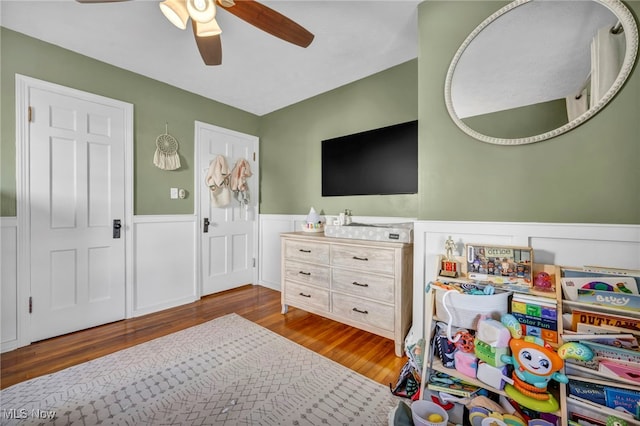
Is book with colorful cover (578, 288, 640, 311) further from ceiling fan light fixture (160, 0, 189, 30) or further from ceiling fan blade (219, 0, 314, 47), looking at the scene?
ceiling fan light fixture (160, 0, 189, 30)

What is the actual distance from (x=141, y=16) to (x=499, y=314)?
2.93 m

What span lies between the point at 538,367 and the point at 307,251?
69.6 inches

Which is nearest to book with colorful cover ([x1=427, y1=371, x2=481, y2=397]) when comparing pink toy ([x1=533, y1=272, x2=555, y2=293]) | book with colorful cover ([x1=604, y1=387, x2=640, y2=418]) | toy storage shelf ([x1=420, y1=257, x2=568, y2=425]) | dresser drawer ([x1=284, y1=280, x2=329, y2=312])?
toy storage shelf ([x1=420, y1=257, x2=568, y2=425])

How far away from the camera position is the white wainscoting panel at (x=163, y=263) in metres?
2.63

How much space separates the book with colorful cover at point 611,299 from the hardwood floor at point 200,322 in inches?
44.0

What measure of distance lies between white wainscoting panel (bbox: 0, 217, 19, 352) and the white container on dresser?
6.93 feet

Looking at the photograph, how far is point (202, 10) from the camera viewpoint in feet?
4.47

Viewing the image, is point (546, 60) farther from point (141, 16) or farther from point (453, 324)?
point (141, 16)

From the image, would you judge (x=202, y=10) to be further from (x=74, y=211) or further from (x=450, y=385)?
(x=450, y=385)

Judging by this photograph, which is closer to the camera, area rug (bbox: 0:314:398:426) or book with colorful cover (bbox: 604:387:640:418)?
book with colorful cover (bbox: 604:387:640:418)

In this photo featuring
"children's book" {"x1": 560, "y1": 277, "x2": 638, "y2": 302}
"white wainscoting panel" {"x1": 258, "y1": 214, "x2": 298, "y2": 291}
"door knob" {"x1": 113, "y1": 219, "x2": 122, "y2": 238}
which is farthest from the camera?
"white wainscoting panel" {"x1": 258, "y1": 214, "x2": 298, "y2": 291}

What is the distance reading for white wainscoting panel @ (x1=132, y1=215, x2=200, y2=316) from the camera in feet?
8.62

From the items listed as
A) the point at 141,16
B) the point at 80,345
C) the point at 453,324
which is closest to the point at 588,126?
the point at 453,324

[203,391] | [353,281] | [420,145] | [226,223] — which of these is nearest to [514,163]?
[420,145]
